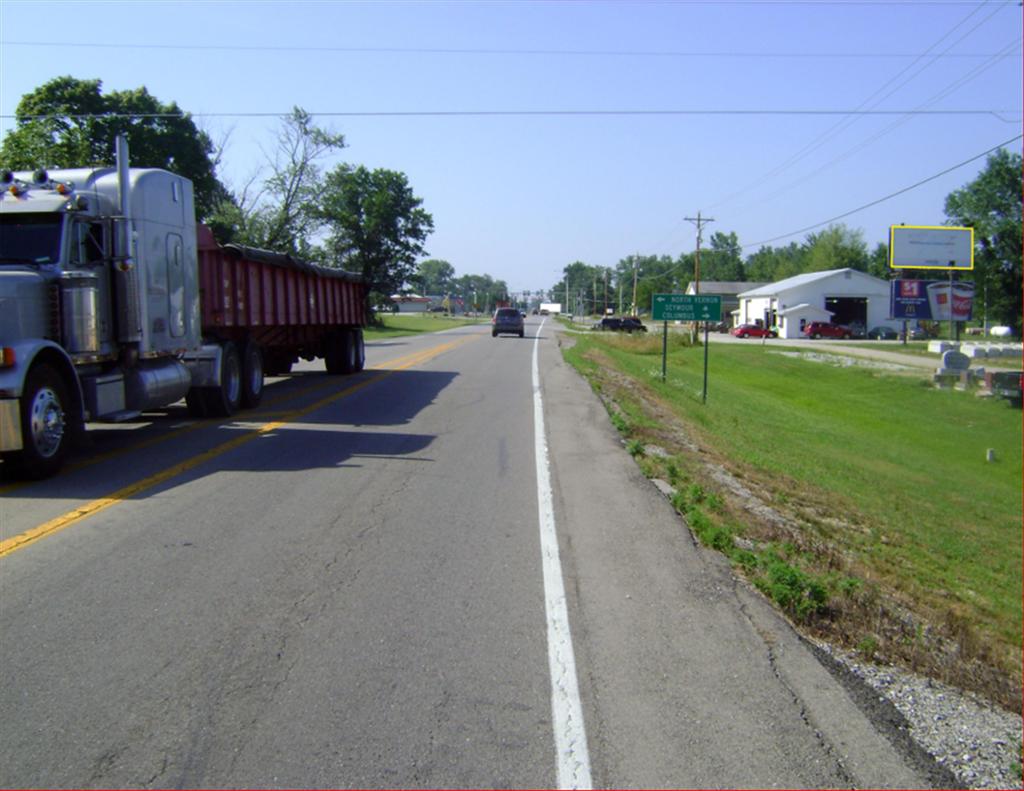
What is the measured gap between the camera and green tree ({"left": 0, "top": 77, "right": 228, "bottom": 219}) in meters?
38.2

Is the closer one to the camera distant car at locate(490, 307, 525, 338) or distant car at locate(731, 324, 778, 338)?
distant car at locate(490, 307, 525, 338)

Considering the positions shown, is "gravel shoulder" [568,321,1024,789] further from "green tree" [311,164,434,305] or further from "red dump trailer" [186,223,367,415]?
"green tree" [311,164,434,305]

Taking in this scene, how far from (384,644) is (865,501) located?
14.0m

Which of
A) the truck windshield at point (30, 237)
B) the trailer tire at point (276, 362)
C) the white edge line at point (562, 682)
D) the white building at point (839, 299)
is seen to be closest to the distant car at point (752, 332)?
the white building at point (839, 299)

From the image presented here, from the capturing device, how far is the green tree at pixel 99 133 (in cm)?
3816

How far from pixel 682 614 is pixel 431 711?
2.30 metres

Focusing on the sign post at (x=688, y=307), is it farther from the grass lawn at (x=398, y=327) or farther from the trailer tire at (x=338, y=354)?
the grass lawn at (x=398, y=327)

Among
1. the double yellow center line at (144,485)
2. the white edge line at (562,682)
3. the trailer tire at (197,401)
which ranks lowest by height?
the white edge line at (562,682)

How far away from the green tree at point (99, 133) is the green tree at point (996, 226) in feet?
183

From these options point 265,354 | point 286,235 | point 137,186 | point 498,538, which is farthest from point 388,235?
point 498,538

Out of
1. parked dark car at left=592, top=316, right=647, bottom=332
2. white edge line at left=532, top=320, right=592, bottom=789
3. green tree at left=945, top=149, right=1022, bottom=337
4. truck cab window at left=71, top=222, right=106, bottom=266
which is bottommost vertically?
white edge line at left=532, top=320, right=592, bottom=789

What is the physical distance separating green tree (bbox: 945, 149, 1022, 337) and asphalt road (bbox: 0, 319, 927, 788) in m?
69.7

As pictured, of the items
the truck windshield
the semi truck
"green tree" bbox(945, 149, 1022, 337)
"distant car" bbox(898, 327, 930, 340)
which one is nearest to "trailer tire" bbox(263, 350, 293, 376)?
the semi truck

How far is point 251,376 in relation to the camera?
17.3 meters
